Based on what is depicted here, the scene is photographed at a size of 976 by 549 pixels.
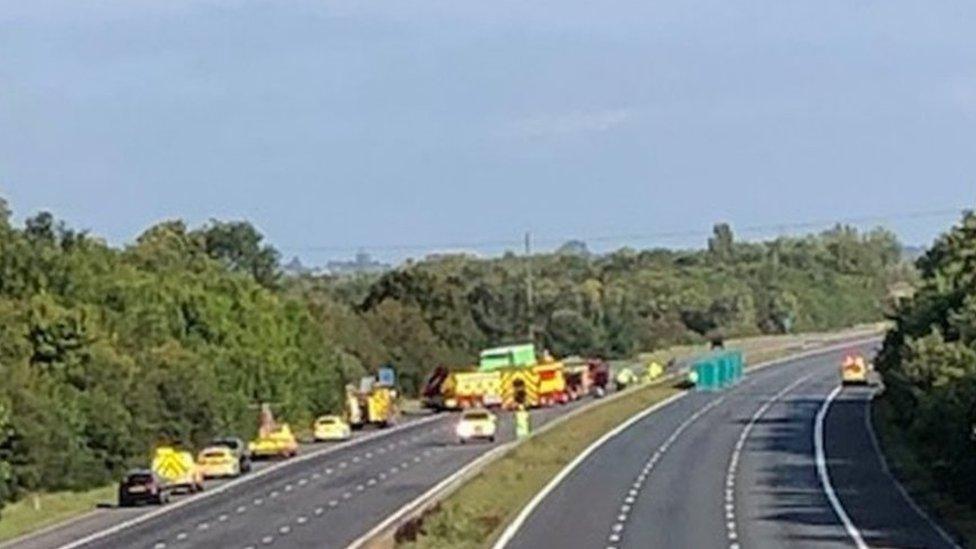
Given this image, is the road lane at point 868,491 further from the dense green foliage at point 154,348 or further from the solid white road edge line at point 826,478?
the dense green foliage at point 154,348

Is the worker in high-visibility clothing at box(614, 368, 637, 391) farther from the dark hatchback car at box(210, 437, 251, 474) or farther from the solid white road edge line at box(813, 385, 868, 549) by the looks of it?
the dark hatchback car at box(210, 437, 251, 474)

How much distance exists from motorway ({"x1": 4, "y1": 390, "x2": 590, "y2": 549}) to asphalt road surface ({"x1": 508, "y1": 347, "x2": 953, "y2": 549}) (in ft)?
14.5

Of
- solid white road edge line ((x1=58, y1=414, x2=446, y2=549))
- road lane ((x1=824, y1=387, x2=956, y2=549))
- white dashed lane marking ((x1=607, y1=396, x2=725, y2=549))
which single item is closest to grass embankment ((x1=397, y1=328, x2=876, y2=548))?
white dashed lane marking ((x1=607, y1=396, x2=725, y2=549))

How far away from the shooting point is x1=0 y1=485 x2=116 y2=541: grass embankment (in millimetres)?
70125

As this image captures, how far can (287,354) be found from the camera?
12056 cm

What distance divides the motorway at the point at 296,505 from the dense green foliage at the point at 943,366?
45.5 feet

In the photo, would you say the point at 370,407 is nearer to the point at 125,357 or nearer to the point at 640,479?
the point at 125,357

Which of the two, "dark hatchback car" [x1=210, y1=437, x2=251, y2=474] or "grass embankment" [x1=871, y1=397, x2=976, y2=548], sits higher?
"dark hatchback car" [x1=210, y1=437, x2=251, y2=474]

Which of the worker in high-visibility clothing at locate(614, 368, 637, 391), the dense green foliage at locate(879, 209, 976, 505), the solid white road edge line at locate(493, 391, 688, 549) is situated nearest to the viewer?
the solid white road edge line at locate(493, 391, 688, 549)

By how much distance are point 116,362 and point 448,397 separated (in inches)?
1439

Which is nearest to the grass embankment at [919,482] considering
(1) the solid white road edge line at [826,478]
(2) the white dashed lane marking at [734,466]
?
(1) the solid white road edge line at [826,478]

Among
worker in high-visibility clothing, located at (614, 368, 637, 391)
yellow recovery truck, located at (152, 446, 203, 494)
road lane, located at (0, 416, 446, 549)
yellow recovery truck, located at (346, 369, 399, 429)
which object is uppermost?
worker in high-visibility clothing, located at (614, 368, 637, 391)

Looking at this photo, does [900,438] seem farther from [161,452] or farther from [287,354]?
[287,354]

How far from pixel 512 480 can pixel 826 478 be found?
8945 mm
